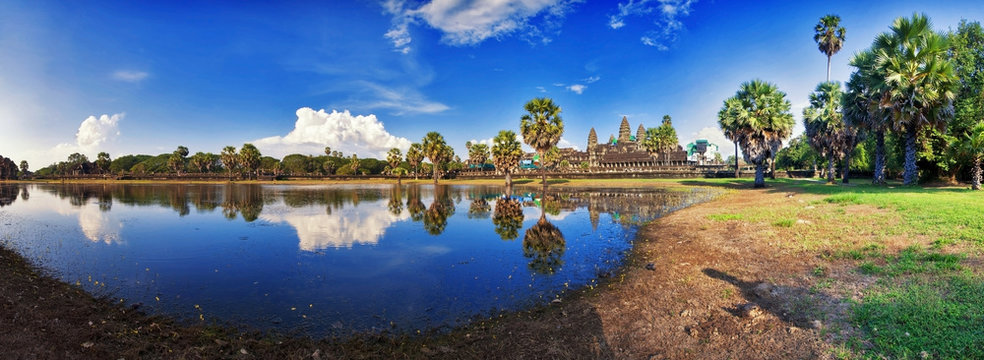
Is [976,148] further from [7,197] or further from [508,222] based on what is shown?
[7,197]

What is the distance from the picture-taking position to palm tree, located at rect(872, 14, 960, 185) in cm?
2161

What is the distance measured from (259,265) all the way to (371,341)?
7220 mm

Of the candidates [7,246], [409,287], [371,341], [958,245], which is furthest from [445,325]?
[7,246]

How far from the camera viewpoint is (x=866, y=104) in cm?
2819

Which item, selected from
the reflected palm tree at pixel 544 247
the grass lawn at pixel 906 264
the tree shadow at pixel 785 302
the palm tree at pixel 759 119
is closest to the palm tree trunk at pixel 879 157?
the palm tree at pixel 759 119

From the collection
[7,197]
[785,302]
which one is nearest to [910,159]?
[785,302]

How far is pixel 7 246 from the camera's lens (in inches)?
561

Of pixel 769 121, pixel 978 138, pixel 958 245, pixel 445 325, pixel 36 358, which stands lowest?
pixel 445 325

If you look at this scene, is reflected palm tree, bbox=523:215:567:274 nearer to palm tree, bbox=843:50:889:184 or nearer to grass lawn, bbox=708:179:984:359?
grass lawn, bbox=708:179:984:359

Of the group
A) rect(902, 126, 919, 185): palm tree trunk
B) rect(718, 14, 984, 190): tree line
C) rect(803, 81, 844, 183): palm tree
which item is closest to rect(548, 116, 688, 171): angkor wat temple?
rect(803, 81, 844, 183): palm tree

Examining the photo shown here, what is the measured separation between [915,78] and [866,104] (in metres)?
6.55

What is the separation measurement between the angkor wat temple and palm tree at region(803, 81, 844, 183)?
62385mm

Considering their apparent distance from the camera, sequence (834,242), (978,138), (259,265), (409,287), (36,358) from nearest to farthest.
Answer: (36,358), (409,287), (834,242), (259,265), (978,138)

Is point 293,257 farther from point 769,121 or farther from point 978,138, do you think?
point 769,121
